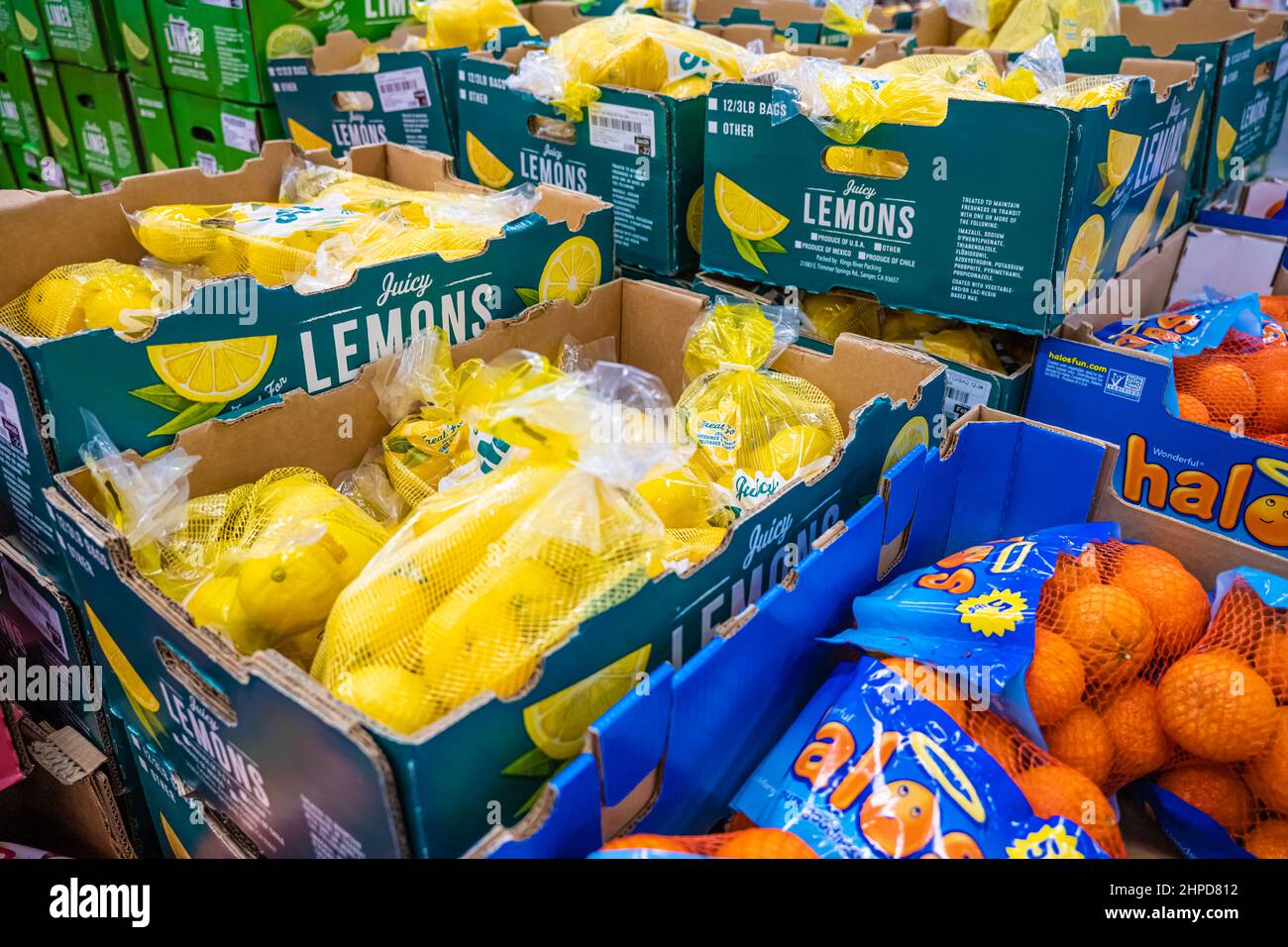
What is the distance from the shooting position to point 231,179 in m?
1.77

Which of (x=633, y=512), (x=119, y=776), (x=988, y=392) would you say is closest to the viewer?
(x=633, y=512)

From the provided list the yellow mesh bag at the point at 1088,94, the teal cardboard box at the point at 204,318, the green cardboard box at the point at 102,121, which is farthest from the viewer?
the green cardboard box at the point at 102,121

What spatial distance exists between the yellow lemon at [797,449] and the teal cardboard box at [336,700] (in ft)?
0.25

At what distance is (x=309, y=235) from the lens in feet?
4.72

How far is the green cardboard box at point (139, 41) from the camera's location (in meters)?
2.41

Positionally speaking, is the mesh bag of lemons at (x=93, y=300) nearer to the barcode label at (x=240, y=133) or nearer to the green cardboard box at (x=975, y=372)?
the green cardboard box at (x=975, y=372)

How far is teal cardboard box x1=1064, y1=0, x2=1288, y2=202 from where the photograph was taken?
2020 millimetres

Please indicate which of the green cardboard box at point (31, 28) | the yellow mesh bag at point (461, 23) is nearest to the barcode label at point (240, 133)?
the yellow mesh bag at point (461, 23)

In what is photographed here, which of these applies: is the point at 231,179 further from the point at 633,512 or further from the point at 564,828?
the point at 564,828

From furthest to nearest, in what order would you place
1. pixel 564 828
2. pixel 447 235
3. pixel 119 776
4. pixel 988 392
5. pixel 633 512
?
1. pixel 988 392
2. pixel 447 235
3. pixel 119 776
4. pixel 633 512
5. pixel 564 828

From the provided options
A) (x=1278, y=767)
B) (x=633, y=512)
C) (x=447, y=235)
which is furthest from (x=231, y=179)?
(x=1278, y=767)

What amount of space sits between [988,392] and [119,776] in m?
1.40

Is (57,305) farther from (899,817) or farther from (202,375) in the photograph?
(899,817)

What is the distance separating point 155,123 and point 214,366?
1877mm
